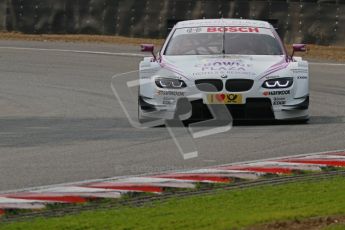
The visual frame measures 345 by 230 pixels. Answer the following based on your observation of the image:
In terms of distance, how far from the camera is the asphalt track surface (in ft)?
37.4

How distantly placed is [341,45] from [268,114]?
14526mm

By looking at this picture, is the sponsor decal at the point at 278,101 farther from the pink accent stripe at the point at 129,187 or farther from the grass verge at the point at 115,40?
the grass verge at the point at 115,40

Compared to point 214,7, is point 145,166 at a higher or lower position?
higher

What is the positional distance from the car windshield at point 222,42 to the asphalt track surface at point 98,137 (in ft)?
3.79

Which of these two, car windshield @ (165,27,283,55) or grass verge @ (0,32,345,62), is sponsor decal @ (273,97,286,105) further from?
grass verge @ (0,32,345,62)

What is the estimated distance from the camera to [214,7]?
30188mm

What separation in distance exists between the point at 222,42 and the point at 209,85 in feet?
5.05

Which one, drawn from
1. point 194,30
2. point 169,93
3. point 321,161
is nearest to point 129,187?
point 321,161

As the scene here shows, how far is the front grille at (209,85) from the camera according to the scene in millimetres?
14312

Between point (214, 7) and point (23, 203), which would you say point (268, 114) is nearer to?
point (23, 203)

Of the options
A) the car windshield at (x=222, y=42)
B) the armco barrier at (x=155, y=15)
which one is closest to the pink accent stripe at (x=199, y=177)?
the car windshield at (x=222, y=42)

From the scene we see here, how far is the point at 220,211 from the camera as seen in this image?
28.8 ft

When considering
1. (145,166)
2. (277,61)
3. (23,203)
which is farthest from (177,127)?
(23,203)

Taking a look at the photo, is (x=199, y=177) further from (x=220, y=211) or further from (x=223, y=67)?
(x=223, y=67)
